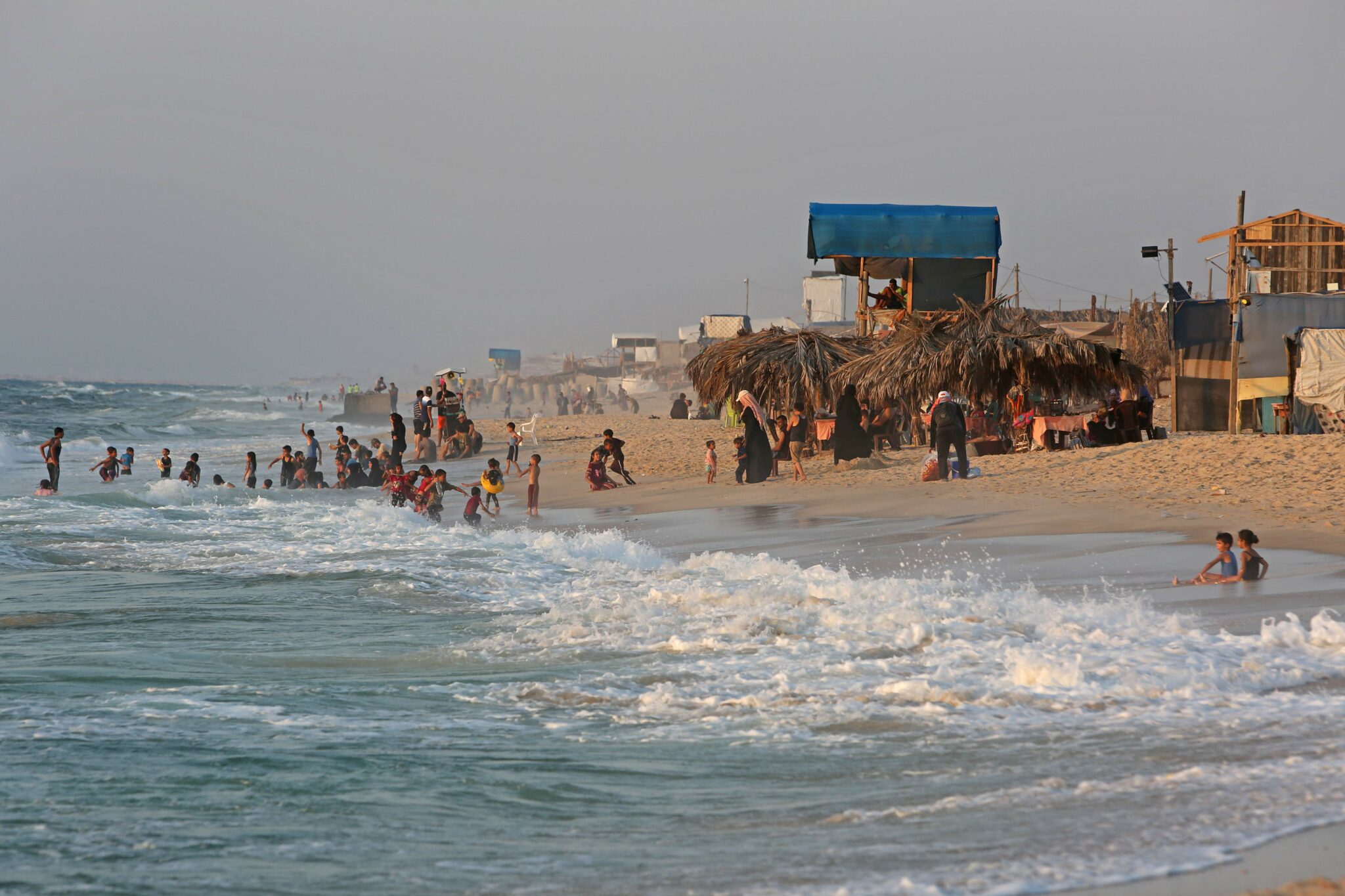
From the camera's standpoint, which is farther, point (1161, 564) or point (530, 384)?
point (530, 384)

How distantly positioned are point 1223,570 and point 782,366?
1219 cm

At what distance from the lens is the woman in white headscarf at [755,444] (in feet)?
57.7

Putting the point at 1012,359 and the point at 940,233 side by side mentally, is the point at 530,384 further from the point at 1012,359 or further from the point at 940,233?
the point at 1012,359

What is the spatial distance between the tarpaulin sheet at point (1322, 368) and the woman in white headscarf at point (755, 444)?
28.4 feet

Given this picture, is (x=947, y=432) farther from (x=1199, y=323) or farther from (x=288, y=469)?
(x=288, y=469)

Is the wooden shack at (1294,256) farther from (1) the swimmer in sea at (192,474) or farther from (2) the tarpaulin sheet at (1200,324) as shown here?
(1) the swimmer in sea at (192,474)

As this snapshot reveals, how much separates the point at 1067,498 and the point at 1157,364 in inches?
807

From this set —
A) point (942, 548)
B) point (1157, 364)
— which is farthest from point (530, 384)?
point (942, 548)

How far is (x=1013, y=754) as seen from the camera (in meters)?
4.65

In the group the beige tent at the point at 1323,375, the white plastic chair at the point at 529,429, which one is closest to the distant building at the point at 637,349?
the white plastic chair at the point at 529,429

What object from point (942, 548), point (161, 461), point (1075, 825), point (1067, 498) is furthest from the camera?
point (161, 461)

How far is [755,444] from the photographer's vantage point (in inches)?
696

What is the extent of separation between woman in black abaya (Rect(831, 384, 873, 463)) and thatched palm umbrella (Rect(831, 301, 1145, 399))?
41 centimetres

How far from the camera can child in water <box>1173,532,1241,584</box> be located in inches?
321
